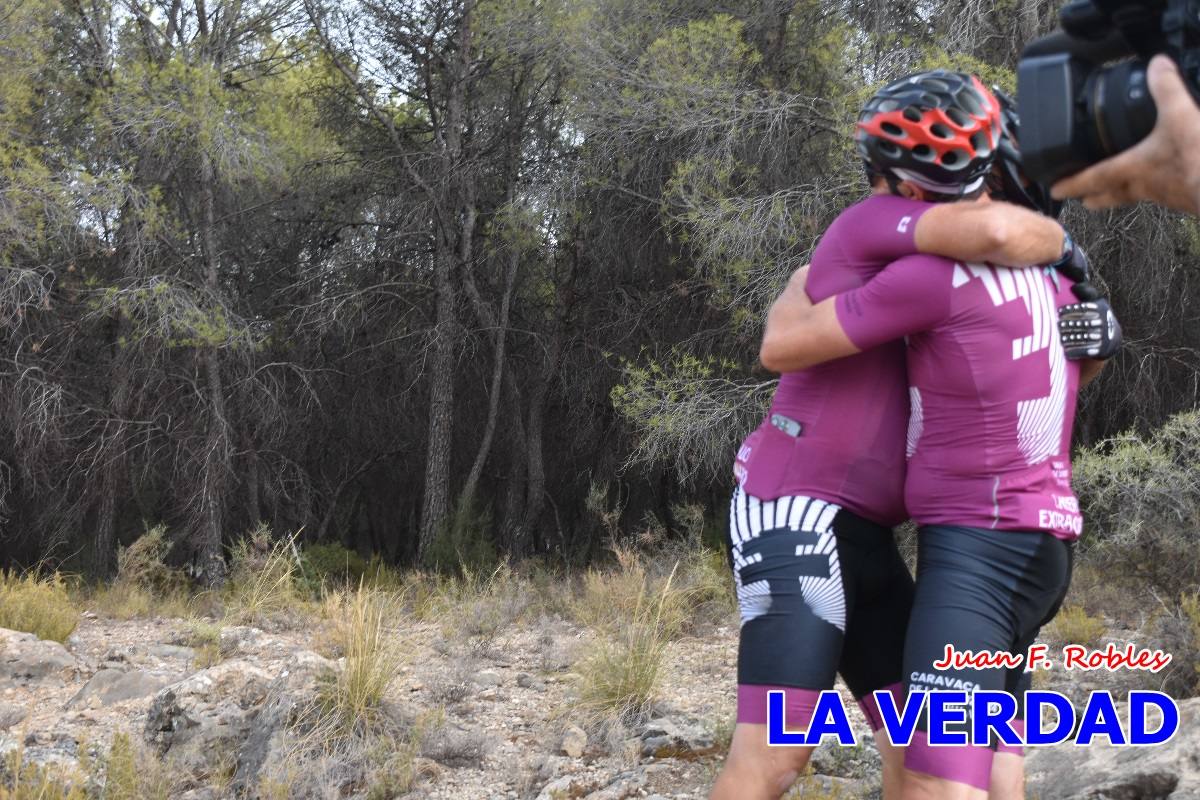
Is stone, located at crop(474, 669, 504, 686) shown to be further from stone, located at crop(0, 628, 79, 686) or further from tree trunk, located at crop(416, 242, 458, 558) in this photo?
tree trunk, located at crop(416, 242, 458, 558)

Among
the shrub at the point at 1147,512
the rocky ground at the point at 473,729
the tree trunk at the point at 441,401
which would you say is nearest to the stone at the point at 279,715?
the rocky ground at the point at 473,729

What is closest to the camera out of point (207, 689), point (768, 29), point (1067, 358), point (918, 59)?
point (1067, 358)

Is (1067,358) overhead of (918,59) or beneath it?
beneath

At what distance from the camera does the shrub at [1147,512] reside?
6.32 m

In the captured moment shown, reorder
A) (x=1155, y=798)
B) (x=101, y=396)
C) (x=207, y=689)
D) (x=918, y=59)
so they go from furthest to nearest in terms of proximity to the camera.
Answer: (x=101, y=396)
(x=918, y=59)
(x=207, y=689)
(x=1155, y=798)

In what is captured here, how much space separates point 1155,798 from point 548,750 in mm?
2207

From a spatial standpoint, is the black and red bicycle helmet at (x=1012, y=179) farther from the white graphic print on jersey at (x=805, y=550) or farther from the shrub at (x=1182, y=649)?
the shrub at (x=1182, y=649)

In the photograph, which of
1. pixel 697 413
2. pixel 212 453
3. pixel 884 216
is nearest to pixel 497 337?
pixel 212 453

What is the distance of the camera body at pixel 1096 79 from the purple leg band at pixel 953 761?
3.08 feet

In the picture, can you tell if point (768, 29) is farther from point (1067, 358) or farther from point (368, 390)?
point (1067, 358)

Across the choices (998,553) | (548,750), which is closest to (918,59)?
(548,750)

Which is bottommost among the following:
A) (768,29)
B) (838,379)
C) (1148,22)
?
(838,379)

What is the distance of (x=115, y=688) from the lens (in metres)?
5.56

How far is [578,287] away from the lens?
1612cm
